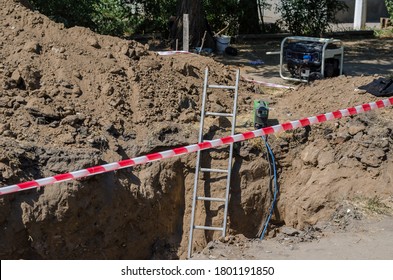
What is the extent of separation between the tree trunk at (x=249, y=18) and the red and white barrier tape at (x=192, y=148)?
1071cm

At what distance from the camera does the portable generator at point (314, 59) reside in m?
13.9

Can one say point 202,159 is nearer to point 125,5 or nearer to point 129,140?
point 129,140

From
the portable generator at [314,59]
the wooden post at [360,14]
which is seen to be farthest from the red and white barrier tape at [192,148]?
the wooden post at [360,14]

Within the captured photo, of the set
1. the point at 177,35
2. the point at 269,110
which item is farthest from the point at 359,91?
the point at 177,35

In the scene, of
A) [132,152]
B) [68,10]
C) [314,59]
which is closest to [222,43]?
[68,10]

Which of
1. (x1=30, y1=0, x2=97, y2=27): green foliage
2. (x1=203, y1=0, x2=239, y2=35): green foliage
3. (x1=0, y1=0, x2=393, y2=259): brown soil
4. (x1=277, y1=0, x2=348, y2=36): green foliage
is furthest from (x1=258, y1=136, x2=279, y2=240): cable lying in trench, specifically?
(x1=277, y1=0, x2=348, y2=36): green foliage

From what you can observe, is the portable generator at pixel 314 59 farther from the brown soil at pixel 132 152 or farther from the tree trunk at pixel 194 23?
the tree trunk at pixel 194 23

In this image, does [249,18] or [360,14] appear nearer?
[249,18]

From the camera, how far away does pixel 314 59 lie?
45.9 ft

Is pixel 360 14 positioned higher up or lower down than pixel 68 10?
lower down

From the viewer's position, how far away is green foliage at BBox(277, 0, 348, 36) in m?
21.2

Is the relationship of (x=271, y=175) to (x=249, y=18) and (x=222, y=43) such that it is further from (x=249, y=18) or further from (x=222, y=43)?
(x=249, y=18)

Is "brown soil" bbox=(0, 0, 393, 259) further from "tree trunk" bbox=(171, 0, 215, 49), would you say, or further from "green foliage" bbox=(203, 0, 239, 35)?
"green foliage" bbox=(203, 0, 239, 35)

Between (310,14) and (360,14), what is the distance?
5.43 meters
